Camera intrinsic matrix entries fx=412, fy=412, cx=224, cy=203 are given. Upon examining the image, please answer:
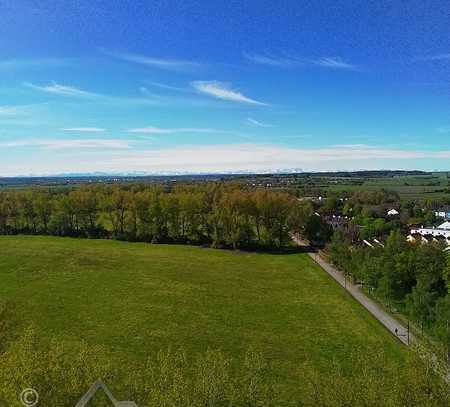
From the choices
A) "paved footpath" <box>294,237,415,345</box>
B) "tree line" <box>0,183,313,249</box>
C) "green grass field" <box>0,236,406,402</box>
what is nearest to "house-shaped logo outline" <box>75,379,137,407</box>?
"green grass field" <box>0,236,406,402</box>

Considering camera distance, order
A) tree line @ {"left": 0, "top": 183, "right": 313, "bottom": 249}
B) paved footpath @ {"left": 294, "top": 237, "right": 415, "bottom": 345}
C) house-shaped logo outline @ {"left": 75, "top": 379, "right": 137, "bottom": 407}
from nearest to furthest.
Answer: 1. house-shaped logo outline @ {"left": 75, "top": 379, "right": 137, "bottom": 407}
2. paved footpath @ {"left": 294, "top": 237, "right": 415, "bottom": 345}
3. tree line @ {"left": 0, "top": 183, "right": 313, "bottom": 249}

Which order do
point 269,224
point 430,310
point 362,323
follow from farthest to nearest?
point 269,224 → point 362,323 → point 430,310

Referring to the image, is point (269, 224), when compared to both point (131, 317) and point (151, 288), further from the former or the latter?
point (131, 317)

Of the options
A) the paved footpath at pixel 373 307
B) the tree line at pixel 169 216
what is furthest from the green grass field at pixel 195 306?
the tree line at pixel 169 216

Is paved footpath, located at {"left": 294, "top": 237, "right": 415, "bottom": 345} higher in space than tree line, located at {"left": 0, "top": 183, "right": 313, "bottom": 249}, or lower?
lower

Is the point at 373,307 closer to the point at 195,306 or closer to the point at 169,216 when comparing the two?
the point at 195,306

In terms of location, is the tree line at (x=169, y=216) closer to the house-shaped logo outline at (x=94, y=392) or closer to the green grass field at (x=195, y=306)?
the green grass field at (x=195, y=306)

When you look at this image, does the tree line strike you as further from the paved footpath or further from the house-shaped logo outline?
the house-shaped logo outline

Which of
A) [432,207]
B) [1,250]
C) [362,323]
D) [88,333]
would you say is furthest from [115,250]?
[432,207]
